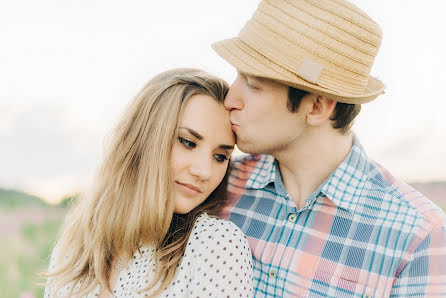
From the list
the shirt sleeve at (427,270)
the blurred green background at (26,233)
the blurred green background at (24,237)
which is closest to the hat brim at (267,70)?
the shirt sleeve at (427,270)

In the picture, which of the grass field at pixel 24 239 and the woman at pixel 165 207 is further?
the grass field at pixel 24 239

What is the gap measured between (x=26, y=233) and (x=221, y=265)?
9.03 feet

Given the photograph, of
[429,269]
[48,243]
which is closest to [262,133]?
[429,269]

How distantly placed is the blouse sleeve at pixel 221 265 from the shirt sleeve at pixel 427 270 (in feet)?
2.19

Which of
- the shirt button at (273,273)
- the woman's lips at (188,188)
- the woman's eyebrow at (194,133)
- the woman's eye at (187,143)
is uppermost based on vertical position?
the woman's eyebrow at (194,133)

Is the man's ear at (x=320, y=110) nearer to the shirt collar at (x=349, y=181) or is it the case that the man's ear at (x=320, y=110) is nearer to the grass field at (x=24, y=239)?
the shirt collar at (x=349, y=181)

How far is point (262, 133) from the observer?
2.55 meters

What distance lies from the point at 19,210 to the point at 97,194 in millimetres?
2351

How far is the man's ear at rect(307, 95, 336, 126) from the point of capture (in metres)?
2.54

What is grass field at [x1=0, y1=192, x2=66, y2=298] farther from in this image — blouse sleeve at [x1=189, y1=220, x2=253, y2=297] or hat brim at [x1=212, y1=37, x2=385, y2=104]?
hat brim at [x1=212, y1=37, x2=385, y2=104]

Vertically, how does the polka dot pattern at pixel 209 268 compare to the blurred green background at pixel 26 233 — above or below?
above

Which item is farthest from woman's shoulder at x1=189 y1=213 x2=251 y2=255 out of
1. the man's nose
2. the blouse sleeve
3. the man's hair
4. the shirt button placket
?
the man's hair

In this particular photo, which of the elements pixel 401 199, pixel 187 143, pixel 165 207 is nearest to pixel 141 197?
pixel 165 207

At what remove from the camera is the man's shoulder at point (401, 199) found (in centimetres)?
235
